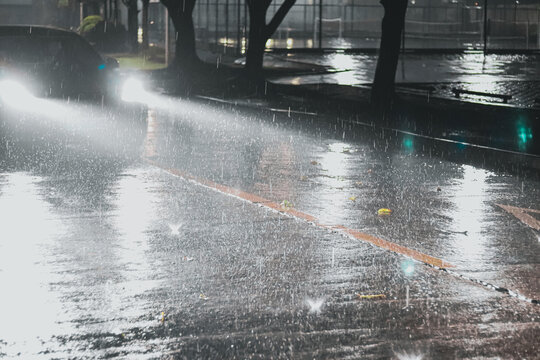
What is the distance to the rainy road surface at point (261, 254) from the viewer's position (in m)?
5.61

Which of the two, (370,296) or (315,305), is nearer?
(315,305)

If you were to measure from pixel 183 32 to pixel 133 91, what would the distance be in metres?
7.64

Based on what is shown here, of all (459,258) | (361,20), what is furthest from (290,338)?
(361,20)

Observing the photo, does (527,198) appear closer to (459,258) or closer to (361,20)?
(459,258)

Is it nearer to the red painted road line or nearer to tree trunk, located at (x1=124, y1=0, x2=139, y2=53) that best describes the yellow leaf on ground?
the red painted road line

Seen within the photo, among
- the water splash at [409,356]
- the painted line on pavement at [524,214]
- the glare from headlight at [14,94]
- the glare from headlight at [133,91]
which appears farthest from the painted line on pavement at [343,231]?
the glare from headlight at [133,91]

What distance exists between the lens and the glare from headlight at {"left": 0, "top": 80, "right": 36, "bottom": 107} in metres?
18.4

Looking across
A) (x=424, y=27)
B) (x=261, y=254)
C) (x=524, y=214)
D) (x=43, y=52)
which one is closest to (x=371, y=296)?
(x=261, y=254)

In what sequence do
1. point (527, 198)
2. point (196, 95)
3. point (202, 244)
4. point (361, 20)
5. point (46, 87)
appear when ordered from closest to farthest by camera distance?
point (202, 244) < point (527, 198) < point (46, 87) < point (196, 95) < point (361, 20)

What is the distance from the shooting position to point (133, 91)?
24.1m

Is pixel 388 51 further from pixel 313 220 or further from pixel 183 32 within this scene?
pixel 183 32

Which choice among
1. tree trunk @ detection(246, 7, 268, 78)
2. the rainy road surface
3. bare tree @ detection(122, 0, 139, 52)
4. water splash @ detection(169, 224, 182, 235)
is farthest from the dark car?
bare tree @ detection(122, 0, 139, 52)

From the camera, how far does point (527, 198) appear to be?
34.4 feet

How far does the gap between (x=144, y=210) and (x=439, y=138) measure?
20.5ft
